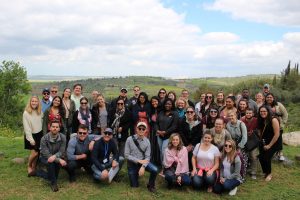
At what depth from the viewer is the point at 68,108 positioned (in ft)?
28.7

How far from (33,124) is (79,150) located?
1.38 m

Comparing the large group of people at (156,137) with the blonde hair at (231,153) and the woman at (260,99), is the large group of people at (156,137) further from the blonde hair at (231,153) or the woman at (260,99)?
the woman at (260,99)

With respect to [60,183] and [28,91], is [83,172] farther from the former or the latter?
[28,91]

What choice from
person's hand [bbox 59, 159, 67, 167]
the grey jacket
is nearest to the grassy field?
person's hand [bbox 59, 159, 67, 167]

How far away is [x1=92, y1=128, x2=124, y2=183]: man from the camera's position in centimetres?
788

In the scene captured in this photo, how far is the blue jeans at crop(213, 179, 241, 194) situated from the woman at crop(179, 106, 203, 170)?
3.31ft

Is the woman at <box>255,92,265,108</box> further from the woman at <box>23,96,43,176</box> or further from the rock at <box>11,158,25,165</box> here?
the rock at <box>11,158,25,165</box>

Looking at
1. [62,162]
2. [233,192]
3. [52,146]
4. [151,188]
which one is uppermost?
[52,146]

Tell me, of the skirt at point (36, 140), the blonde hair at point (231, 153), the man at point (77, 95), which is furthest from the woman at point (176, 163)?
the skirt at point (36, 140)

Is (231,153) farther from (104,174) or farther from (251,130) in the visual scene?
(104,174)

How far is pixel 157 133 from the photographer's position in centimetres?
873

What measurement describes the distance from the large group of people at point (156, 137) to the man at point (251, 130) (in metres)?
0.03

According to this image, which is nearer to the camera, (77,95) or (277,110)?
(77,95)

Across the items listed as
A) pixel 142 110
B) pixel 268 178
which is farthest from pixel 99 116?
pixel 268 178
